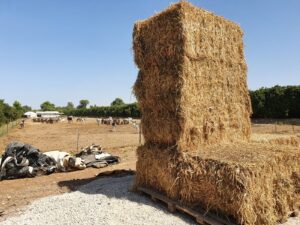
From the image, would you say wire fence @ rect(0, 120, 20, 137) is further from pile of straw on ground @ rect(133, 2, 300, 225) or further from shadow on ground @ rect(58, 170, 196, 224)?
pile of straw on ground @ rect(133, 2, 300, 225)

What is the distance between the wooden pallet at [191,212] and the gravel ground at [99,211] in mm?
143

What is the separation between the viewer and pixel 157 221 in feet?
18.5

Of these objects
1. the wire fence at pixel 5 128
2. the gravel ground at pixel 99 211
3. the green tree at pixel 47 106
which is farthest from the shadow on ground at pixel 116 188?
the green tree at pixel 47 106

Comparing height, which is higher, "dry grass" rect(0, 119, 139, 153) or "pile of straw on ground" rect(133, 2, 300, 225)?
"pile of straw on ground" rect(133, 2, 300, 225)

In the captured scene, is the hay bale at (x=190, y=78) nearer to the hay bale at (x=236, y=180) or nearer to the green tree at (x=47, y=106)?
the hay bale at (x=236, y=180)

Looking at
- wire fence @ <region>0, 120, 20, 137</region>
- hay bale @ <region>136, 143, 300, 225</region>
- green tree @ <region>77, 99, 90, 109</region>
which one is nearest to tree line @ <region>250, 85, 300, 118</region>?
wire fence @ <region>0, 120, 20, 137</region>

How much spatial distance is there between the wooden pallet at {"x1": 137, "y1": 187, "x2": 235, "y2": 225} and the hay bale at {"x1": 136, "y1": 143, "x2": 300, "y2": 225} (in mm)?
133

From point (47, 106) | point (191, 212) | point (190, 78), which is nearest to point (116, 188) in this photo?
point (191, 212)

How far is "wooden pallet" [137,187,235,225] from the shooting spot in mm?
5293

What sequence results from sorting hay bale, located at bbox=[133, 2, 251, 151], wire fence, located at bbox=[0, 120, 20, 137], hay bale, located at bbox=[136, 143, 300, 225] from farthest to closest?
wire fence, located at bbox=[0, 120, 20, 137] → hay bale, located at bbox=[133, 2, 251, 151] → hay bale, located at bbox=[136, 143, 300, 225]

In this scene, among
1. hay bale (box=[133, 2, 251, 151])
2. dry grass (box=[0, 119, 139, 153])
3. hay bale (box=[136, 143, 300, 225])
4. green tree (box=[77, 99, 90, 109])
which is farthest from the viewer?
green tree (box=[77, 99, 90, 109])

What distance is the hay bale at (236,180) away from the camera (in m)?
5.08

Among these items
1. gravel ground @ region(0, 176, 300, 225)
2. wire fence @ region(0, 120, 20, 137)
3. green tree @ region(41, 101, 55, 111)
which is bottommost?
gravel ground @ region(0, 176, 300, 225)

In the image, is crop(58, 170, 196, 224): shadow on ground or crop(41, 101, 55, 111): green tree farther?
crop(41, 101, 55, 111): green tree
